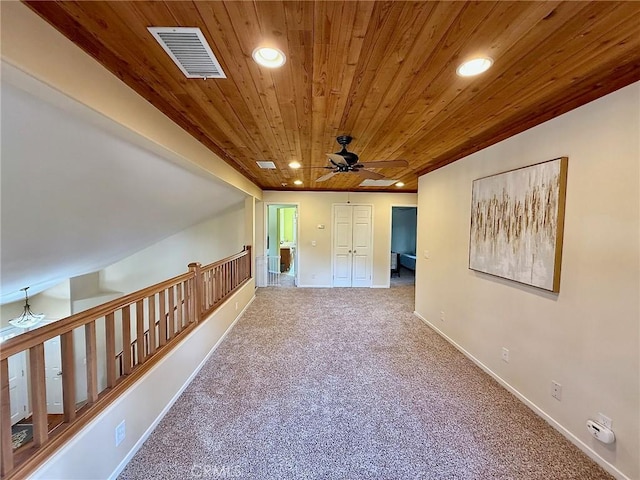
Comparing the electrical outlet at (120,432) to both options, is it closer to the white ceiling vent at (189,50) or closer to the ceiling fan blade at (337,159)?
the white ceiling vent at (189,50)

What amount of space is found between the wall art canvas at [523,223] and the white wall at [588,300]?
7 centimetres

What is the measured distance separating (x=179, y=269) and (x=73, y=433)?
5140 millimetres

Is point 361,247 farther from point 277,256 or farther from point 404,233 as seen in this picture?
point 404,233

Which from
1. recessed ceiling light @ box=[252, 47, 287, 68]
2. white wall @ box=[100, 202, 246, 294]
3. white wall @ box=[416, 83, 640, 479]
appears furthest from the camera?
white wall @ box=[100, 202, 246, 294]

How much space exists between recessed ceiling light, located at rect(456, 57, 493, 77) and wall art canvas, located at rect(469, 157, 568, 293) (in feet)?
3.49

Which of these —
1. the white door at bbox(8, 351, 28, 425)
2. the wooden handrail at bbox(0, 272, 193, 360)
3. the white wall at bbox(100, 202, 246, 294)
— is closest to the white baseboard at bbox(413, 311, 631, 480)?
the wooden handrail at bbox(0, 272, 193, 360)

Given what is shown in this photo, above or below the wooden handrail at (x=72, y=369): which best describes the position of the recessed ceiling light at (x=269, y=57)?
above

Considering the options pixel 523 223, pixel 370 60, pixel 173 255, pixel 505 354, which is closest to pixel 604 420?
pixel 505 354

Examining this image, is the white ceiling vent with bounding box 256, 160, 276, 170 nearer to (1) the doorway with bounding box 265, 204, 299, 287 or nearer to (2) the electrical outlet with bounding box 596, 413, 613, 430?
(1) the doorway with bounding box 265, 204, 299, 287

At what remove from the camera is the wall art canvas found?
2.21 m

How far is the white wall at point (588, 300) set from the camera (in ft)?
5.69

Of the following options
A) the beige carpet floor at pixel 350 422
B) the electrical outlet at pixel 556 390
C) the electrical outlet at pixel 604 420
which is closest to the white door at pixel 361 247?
the beige carpet floor at pixel 350 422

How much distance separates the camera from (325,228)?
7.21m

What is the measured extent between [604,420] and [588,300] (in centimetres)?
75
